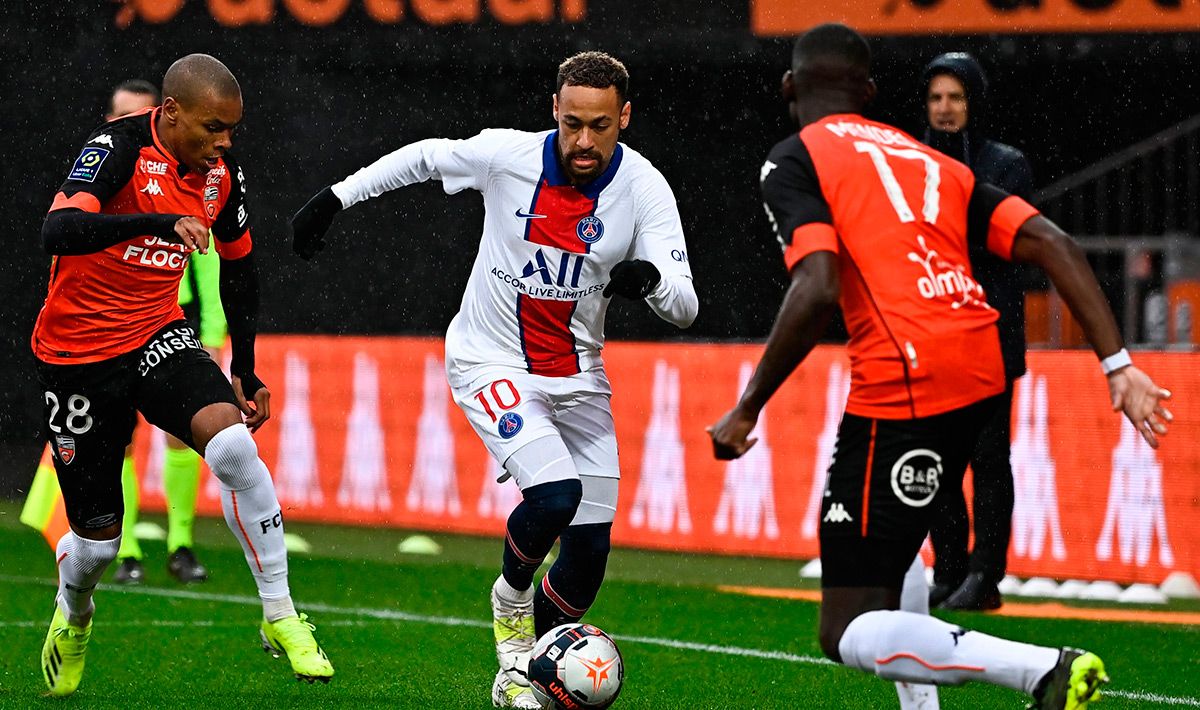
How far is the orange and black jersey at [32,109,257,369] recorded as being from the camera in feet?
21.2

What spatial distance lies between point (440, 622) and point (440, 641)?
0.63 m

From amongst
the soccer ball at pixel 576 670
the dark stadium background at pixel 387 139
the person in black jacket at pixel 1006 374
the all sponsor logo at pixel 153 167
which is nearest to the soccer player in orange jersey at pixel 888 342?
the soccer ball at pixel 576 670

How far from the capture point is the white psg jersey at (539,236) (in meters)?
6.57

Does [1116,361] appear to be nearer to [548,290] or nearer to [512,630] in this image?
[548,290]

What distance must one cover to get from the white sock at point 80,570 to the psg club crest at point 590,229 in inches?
77.4

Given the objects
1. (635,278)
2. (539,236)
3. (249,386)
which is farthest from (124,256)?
(635,278)

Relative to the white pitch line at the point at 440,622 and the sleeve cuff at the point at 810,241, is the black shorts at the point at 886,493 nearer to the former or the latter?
the sleeve cuff at the point at 810,241

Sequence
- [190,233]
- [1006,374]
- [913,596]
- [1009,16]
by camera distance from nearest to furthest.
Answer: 1. [913,596]
2. [190,233]
3. [1006,374]
4. [1009,16]

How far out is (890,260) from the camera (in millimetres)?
4812

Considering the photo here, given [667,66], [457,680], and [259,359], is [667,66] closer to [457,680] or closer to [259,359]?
[259,359]

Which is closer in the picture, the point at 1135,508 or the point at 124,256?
the point at 124,256

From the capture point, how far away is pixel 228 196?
6.86 meters

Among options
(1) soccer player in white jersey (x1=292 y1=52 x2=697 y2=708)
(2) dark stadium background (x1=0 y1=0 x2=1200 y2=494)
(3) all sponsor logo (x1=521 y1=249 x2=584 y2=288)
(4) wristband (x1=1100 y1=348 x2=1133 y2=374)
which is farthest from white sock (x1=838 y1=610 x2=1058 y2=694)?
(2) dark stadium background (x1=0 y1=0 x2=1200 y2=494)

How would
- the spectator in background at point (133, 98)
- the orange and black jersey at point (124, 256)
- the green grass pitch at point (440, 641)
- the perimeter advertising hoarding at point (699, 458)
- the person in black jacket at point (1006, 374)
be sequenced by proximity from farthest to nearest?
the perimeter advertising hoarding at point (699, 458)
the spectator in background at point (133, 98)
the person in black jacket at point (1006, 374)
the green grass pitch at point (440, 641)
the orange and black jersey at point (124, 256)
